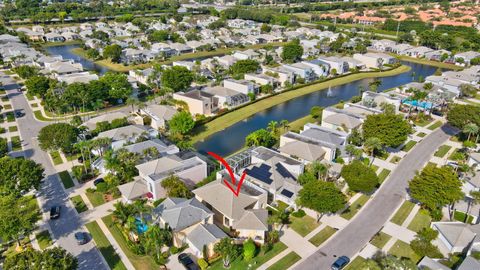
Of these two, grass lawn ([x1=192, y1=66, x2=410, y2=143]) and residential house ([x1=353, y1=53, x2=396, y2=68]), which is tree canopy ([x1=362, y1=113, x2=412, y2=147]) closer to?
grass lawn ([x1=192, y1=66, x2=410, y2=143])

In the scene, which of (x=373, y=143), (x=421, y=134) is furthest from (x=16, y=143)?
(x=421, y=134)

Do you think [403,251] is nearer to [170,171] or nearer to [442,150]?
[170,171]

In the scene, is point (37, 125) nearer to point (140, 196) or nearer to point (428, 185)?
point (140, 196)

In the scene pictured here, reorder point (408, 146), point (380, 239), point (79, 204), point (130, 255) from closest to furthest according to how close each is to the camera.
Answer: point (130, 255)
point (380, 239)
point (79, 204)
point (408, 146)

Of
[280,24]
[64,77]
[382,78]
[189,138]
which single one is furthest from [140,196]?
[280,24]

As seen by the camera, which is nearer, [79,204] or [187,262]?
[187,262]

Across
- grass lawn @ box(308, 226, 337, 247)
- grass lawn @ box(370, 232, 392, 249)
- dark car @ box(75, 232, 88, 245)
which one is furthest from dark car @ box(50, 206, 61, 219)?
grass lawn @ box(370, 232, 392, 249)

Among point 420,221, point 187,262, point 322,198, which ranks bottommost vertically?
point 420,221

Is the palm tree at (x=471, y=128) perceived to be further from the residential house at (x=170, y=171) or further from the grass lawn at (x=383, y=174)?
the residential house at (x=170, y=171)
